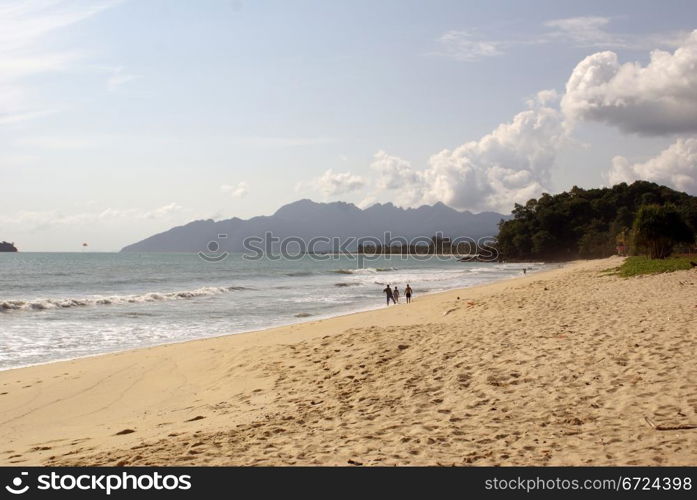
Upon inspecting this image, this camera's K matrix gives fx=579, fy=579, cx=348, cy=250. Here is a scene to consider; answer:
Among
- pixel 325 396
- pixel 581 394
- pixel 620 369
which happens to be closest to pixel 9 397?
pixel 325 396

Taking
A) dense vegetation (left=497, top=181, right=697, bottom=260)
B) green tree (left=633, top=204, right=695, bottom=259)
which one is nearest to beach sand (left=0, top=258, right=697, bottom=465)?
green tree (left=633, top=204, right=695, bottom=259)

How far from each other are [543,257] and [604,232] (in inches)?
523

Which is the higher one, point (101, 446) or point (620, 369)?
point (620, 369)

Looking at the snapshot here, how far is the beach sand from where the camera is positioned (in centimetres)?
563

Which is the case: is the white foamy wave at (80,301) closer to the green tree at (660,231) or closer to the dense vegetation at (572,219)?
the green tree at (660,231)

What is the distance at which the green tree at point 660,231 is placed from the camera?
124ft

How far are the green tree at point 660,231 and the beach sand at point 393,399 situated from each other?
1052 inches

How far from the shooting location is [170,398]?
376 inches

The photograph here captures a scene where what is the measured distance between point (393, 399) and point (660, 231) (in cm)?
3632

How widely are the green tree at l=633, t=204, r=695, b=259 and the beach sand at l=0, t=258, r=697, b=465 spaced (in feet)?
87.7

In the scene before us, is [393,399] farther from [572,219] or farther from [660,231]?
[572,219]

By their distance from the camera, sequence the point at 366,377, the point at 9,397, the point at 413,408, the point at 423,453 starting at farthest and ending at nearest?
the point at 9,397 < the point at 366,377 < the point at 413,408 < the point at 423,453
